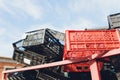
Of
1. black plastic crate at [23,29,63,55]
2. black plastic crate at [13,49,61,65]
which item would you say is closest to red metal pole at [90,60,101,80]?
black plastic crate at [23,29,63,55]

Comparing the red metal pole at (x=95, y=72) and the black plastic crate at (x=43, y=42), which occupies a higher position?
the black plastic crate at (x=43, y=42)

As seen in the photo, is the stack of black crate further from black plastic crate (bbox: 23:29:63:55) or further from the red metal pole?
the red metal pole

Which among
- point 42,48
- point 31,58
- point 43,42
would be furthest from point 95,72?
point 31,58

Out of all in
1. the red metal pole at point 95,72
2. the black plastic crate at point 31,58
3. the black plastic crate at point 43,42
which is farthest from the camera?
the black plastic crate at point 31,58

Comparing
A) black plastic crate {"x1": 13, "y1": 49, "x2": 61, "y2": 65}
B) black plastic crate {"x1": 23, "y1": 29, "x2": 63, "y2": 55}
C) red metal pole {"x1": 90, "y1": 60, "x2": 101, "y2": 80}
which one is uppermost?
black plastic crate {"x1": 23, "y1": 29, "x2": 63, "y2": 55}

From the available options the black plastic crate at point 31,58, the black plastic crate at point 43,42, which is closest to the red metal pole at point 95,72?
the black plastic crate at point 43,42

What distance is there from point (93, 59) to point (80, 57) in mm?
422

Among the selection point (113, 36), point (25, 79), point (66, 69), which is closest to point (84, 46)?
point (113, 36)

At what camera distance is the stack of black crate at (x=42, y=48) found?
7.61 meters

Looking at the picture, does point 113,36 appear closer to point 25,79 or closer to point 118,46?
point 118,46

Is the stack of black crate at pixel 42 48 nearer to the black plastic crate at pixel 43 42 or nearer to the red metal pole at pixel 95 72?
the black plastic crate at pixel 43 42

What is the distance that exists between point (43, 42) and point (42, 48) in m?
0.50

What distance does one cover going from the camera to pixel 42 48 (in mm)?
7797

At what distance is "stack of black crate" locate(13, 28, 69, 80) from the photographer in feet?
25.0
